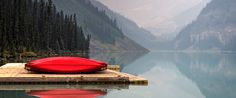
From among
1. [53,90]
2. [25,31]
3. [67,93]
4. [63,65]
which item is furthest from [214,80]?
[25,31]

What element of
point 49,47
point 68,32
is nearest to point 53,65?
point 49,47

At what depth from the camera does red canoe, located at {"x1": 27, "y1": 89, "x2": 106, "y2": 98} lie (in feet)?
45.6

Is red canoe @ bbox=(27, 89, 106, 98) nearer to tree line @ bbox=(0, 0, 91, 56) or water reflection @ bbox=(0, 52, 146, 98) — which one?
water reflection @ bbox=(0, 52, 146, 98)

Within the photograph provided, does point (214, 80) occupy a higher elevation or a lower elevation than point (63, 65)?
lower

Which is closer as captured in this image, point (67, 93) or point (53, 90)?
point (67, 93)

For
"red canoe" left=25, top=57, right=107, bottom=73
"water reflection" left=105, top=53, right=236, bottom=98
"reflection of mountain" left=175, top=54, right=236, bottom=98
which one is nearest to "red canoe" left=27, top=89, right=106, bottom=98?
"water reflection" left=105, top=53, right=236, bottom=98

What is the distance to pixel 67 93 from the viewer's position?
47.9ft

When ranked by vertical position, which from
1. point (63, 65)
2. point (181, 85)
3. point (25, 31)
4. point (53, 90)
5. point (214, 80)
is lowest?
point (214, 80)

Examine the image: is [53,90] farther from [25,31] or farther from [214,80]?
[25,31]

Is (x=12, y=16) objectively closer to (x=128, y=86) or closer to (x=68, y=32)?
(x=68, y=32)

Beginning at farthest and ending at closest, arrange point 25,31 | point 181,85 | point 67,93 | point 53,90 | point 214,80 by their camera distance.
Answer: point 25,31
point 214,80
point 181,85
point 53,90
point 67,93

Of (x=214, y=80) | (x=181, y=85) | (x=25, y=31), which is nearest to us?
(x=181, y=85)

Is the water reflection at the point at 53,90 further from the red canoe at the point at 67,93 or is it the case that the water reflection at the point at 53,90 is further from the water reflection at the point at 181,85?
the water reflection at the point at 181,85

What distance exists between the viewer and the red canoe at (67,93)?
13.9 m
